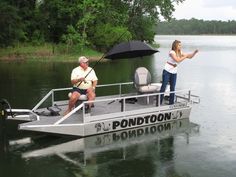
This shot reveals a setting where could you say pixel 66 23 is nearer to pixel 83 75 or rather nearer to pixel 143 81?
pixel 143 81

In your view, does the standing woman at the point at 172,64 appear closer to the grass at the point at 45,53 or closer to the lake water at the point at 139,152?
the lake water at the point at 139,152

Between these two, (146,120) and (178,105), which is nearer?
(146,120)

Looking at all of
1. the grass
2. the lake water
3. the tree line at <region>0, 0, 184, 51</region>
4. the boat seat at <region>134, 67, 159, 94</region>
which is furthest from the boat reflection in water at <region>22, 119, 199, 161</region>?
the tree line at <region>0, 0, 184, 51</region>

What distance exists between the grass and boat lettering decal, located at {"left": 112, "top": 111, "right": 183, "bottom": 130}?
984 inches

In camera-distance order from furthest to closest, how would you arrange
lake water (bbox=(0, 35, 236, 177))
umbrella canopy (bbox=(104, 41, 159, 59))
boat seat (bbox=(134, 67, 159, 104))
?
boat seat (bbox=(134, 67, 159, 104))
umbrella canopy (bbox=(104, 41, 159, 59))
lake water (bbox=(0, 35, 236, 177))

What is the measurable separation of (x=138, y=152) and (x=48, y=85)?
11571 mm

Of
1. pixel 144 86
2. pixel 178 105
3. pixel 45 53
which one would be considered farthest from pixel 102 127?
pixel 45 53

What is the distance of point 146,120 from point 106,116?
1.45m

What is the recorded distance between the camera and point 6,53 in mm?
37406

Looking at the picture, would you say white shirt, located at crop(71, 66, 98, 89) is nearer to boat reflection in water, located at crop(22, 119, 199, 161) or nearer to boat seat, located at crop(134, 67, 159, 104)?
boat reflection in water, located at crop(22, 119, 199, 161)

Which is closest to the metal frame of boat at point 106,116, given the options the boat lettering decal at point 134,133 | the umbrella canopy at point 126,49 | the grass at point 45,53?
the boat lettering decal at point 134,133

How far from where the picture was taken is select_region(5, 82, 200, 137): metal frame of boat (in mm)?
11102

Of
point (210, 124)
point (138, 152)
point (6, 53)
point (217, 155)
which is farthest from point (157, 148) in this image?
point (6, 53)

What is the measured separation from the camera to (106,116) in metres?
11.8
